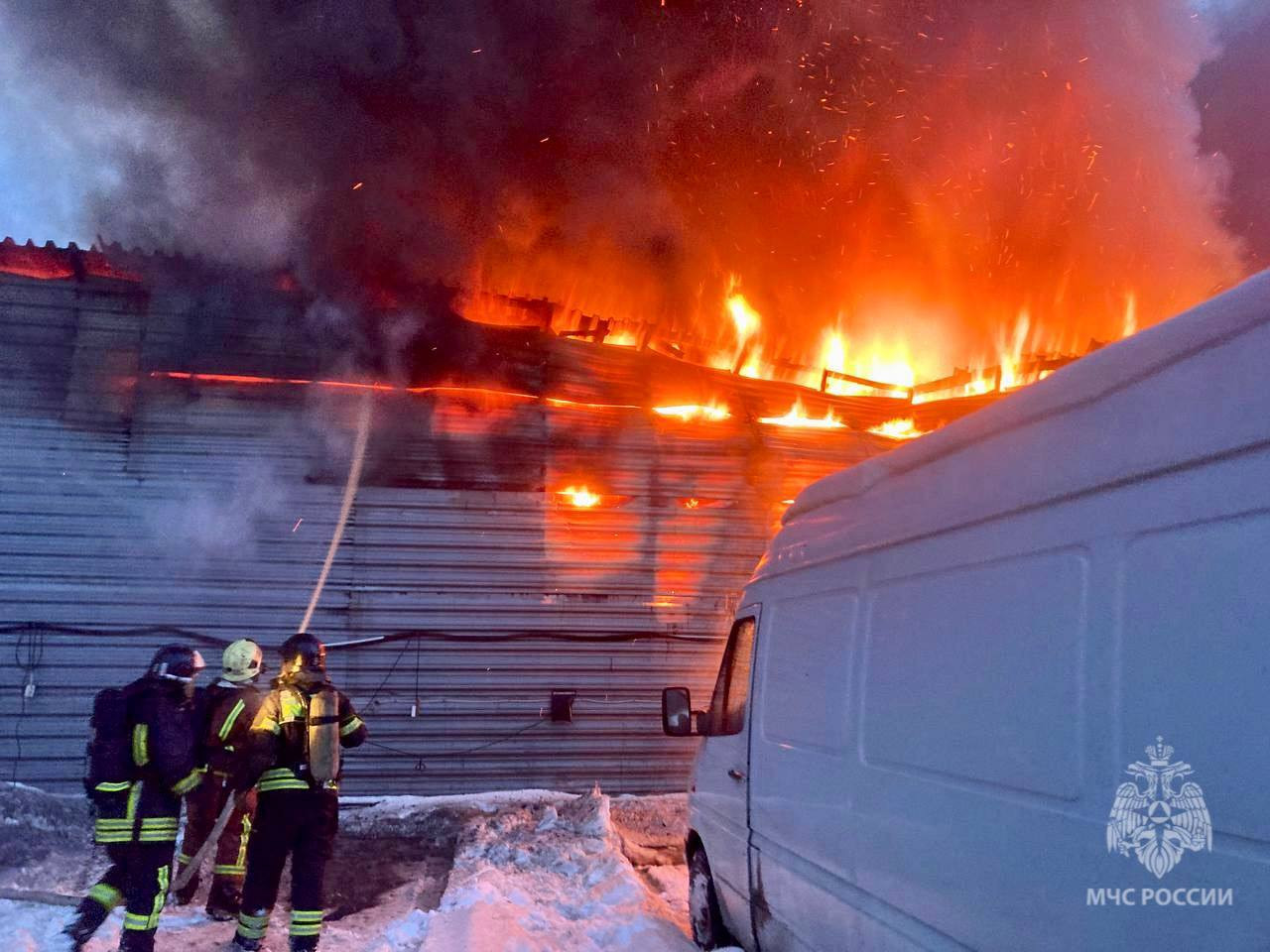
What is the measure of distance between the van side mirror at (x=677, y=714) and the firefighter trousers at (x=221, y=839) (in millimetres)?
2533

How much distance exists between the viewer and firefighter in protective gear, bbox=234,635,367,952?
180 inches

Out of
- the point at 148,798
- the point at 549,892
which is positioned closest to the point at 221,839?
the point at 148,798

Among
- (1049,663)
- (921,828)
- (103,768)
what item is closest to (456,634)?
(103,768)

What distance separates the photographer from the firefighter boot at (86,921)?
454cm

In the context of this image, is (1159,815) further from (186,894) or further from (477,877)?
(186,894)

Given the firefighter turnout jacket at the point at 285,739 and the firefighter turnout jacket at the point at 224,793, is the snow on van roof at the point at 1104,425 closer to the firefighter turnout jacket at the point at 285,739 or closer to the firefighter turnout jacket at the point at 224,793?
the firefighter turnout jacket at the point at 285,739

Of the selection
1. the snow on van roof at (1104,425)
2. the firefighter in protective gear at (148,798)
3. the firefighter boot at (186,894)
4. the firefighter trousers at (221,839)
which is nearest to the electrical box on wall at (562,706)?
the firefighter trousers at (221,839)

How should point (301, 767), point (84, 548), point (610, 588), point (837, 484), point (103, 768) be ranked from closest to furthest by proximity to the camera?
point (837, 484) < point (103, 768) < point (301, 767) < point (84, 548) < point (610, 588)

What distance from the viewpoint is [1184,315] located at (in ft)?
5.96

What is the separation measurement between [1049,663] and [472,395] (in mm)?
7157

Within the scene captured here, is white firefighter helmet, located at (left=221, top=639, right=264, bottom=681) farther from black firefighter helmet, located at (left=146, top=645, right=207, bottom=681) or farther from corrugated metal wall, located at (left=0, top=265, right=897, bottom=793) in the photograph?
corrugated metal wall, located at (left=0, top=265, right=897, bottom=793)

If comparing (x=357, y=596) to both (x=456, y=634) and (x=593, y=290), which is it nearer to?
(x=456, y=634)

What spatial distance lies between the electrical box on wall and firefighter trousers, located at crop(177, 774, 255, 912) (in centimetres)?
311

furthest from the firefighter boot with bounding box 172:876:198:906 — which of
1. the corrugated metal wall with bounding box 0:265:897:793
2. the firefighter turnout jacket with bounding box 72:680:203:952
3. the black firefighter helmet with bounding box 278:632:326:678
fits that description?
the corrugated metal wall with bounding box 0:265:897:793
